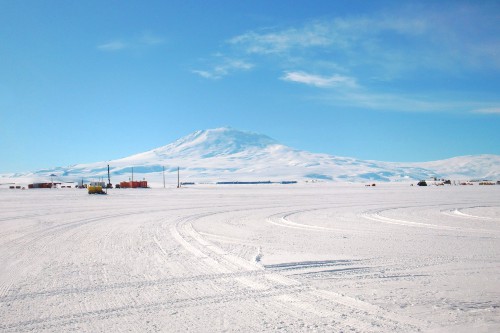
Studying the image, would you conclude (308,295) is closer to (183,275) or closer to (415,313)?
(415,313)

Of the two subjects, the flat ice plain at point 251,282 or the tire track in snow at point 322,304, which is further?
the flat ice plain at point 251,282

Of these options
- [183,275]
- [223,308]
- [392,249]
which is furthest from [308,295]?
[392,249]

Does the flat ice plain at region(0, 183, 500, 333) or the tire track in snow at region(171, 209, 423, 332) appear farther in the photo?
the flat ice plain at region(0, 183, 500, 333)

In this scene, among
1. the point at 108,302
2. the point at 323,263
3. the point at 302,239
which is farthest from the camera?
the point at 302,239

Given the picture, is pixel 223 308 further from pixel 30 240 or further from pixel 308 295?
pixel 30 240

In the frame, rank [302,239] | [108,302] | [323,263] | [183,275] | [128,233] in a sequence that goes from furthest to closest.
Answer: [128,233] < [302,239] < [323,263] < [183,275] < [108,302]

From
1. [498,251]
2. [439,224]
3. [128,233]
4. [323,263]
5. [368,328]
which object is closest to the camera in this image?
[368,328]

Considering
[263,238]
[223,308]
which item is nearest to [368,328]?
[223,308]

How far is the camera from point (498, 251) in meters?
9.53

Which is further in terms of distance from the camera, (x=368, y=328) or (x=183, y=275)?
Result: (x=183, y=275)

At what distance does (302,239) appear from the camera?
38.4 feet

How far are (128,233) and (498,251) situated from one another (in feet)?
32.3

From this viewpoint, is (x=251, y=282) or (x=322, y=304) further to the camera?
(x=251, y=282)

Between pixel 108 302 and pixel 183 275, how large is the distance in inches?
67.0
